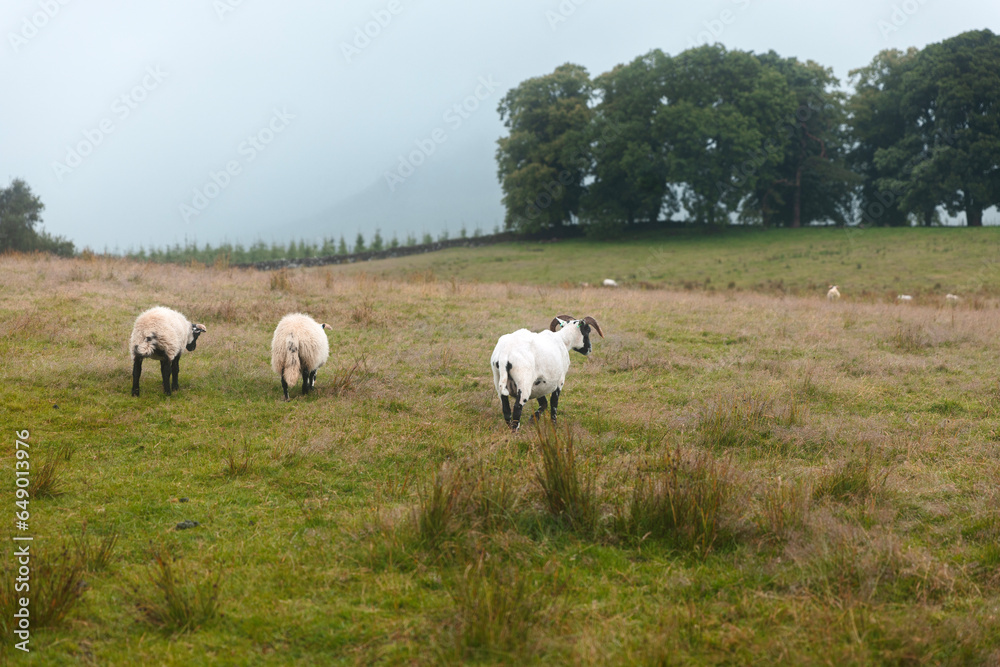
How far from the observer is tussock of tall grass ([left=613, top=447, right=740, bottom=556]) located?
526 centimetres

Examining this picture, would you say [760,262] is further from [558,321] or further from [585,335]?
[558,321]

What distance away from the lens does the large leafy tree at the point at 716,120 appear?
50.0 m

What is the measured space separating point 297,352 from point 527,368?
12.6 ft

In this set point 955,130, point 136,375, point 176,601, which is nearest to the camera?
point 176,601

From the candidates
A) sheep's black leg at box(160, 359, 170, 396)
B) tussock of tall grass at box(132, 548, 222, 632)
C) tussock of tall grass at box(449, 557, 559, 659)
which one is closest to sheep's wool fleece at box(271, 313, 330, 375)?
sheep's black leg at box(160, 359, 170, 396)

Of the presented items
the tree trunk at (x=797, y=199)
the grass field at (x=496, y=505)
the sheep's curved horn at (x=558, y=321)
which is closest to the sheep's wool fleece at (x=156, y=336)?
the grass field at (x=496, y=505)

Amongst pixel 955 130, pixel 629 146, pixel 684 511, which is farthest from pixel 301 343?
pixel 955 130

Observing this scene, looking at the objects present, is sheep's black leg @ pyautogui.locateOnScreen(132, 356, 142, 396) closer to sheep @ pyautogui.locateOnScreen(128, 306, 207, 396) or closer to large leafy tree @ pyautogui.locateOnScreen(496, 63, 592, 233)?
sheep @ pyautogui.locateOnScreen(128, 306, 207, 396)

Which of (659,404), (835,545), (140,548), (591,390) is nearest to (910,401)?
(659,404)

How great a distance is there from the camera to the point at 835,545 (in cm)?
502

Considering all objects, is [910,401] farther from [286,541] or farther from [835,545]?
[286,541]

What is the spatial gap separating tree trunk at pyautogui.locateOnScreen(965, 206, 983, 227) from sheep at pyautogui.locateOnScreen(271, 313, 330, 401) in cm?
5759

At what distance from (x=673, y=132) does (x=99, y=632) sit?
5354cm

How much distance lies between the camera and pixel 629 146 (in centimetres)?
5188
